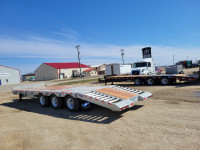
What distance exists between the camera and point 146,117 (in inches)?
234

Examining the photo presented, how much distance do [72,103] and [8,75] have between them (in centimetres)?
4499

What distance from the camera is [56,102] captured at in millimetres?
8477

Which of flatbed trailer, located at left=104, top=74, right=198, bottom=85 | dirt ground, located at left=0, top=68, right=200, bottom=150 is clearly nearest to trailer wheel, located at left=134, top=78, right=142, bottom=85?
flatbed trailer, located at left=104, top=74, right=198, bottom=85

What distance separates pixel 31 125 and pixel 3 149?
1.85m

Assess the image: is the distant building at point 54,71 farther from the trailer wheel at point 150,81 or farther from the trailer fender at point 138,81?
the trailer wheel at point 150,81

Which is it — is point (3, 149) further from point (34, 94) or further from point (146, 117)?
point (34, 94)

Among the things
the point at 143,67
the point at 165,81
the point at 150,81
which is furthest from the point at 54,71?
the point at 165,81

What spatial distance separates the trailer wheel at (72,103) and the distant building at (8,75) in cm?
4380

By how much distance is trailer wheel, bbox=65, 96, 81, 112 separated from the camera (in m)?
7.21

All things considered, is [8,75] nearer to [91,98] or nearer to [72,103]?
[72,103]

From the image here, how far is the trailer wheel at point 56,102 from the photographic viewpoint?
812 cm

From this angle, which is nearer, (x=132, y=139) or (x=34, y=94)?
(x=132, y=139)

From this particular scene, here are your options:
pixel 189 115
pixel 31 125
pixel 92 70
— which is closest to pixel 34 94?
pixel 31 125

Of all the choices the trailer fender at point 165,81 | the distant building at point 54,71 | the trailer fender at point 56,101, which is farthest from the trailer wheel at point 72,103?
the distant building at point 54,71
